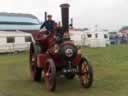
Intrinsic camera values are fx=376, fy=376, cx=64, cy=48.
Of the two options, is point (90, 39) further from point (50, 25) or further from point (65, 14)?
point (65, 14)

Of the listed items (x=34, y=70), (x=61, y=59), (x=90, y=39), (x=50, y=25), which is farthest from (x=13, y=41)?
(x=61, y=59)

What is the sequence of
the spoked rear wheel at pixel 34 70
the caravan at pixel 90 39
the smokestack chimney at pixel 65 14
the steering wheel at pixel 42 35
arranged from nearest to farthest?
the smokestack chimney at pixel 65 14
the steering wheel at pixel 42 35
the spoked rear wheel at pixel 34 70
the caravan at pixel 90 39

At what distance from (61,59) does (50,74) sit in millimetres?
541

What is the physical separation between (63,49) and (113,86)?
1627 mm

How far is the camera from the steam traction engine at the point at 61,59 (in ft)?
31.1

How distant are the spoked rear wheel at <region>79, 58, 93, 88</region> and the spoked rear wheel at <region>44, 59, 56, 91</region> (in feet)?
2.89

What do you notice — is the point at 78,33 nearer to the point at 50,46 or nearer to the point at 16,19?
the point at 16,19

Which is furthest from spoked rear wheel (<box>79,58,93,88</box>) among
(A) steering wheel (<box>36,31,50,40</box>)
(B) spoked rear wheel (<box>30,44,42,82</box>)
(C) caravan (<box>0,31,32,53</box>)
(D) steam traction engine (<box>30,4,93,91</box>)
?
(C) caravan (<box>0,31,32,53</box>)

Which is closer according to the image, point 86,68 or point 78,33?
point 86,68

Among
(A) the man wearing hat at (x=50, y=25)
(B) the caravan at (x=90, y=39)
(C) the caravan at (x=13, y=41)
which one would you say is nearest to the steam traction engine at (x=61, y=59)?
(A) the man wearing hat at (x=50, y=25)

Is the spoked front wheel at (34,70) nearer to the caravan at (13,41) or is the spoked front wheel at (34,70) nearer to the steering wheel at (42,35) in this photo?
the steering wheel at (42,35)

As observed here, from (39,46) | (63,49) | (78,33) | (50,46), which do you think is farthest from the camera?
(78,33)

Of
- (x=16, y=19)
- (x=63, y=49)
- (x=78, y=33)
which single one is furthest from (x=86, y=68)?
(x=16, y=19)

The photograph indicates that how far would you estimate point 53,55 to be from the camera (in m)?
9.87
